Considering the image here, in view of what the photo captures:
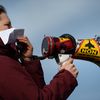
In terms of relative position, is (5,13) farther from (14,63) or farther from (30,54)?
(14,63)

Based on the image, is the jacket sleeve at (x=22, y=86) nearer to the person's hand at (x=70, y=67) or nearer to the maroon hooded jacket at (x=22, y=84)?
the maroon hooded jacket at (x=22, y=84)

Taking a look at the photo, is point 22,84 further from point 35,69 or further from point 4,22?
point 35,69

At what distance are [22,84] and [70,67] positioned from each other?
2.31 ft

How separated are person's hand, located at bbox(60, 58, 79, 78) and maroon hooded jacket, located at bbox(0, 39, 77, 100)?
53 mm

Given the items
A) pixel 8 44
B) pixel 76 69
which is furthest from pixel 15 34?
pixel 76 69

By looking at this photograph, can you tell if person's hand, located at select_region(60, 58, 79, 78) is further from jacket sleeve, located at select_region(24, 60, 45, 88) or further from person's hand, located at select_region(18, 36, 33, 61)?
person's hand, located at select_region(18, 36, 33, 61)

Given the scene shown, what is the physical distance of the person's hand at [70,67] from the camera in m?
4.69

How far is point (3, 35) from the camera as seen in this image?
4648 mm

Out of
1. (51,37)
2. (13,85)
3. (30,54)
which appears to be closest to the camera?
(13,85)

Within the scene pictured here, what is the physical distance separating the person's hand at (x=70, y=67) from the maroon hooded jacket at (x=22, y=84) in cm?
5

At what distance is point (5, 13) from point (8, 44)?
941 mm

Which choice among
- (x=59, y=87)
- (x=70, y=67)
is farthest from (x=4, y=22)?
(x=59, y=87)

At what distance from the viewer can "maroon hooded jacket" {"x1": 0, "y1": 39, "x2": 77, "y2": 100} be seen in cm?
425

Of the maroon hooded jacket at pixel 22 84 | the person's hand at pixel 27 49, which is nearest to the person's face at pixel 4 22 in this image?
the maroon hooded jacket at pixel 22 84
